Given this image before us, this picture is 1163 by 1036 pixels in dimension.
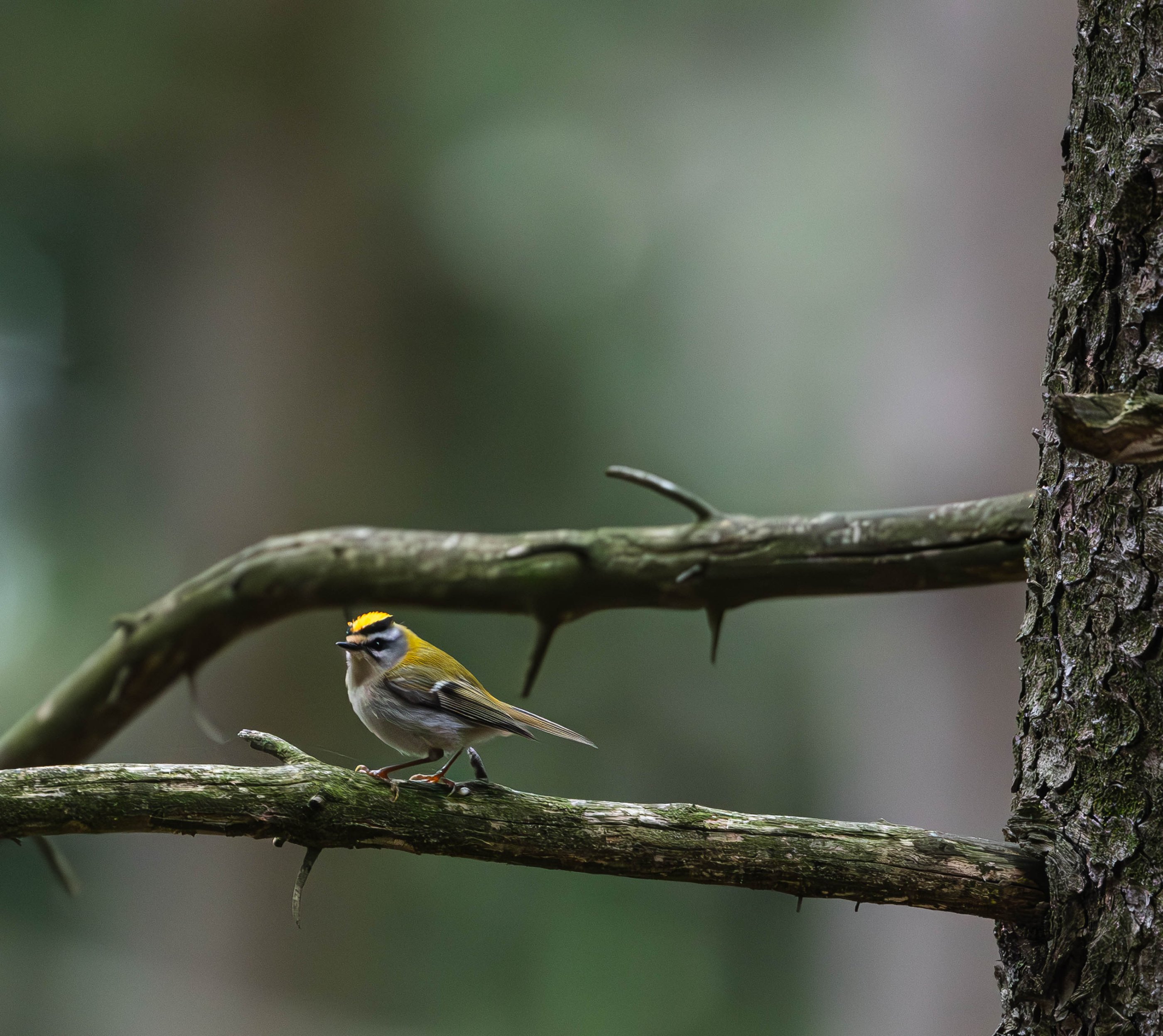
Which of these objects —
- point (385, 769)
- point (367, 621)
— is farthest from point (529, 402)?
point (385, 769)

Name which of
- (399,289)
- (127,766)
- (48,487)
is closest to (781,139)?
(399,289)

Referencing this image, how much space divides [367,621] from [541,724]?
362 mm

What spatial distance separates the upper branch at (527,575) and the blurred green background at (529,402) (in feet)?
10.0

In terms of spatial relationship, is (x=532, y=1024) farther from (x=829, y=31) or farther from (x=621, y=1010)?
(x=829, y=31)

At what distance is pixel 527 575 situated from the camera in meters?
2.41

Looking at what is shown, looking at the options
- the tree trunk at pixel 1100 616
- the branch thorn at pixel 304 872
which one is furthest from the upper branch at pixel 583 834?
the tree trunk at pixel 1100 616

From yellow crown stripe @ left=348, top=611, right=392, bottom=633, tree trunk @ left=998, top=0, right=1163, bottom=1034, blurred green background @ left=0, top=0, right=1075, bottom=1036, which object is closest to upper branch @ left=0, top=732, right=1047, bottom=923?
tree trunk @ left=998, top=0, right=1163, bottom=1034

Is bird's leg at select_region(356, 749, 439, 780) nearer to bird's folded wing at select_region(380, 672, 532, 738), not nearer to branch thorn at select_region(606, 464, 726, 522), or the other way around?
bird's folded wing at select_region(380, 672, 532, 738)

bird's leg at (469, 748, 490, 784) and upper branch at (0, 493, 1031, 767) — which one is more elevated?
upper branch at (0, 493, 1031, 767)

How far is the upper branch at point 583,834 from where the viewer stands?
1217 mm

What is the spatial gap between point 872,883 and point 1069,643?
1.66 ft

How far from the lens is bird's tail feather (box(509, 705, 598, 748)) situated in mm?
Answer: 1397

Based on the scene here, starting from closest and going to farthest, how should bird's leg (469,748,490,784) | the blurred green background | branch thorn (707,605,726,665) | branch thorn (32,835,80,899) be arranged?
1. bird's leg (469,748,490,784)
2. branch thorn (707,605,726,665)
3. branch thorn (32,835,80,899)
4. the blurred green background

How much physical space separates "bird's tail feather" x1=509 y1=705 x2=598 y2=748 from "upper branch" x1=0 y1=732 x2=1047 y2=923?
4.3 inches
